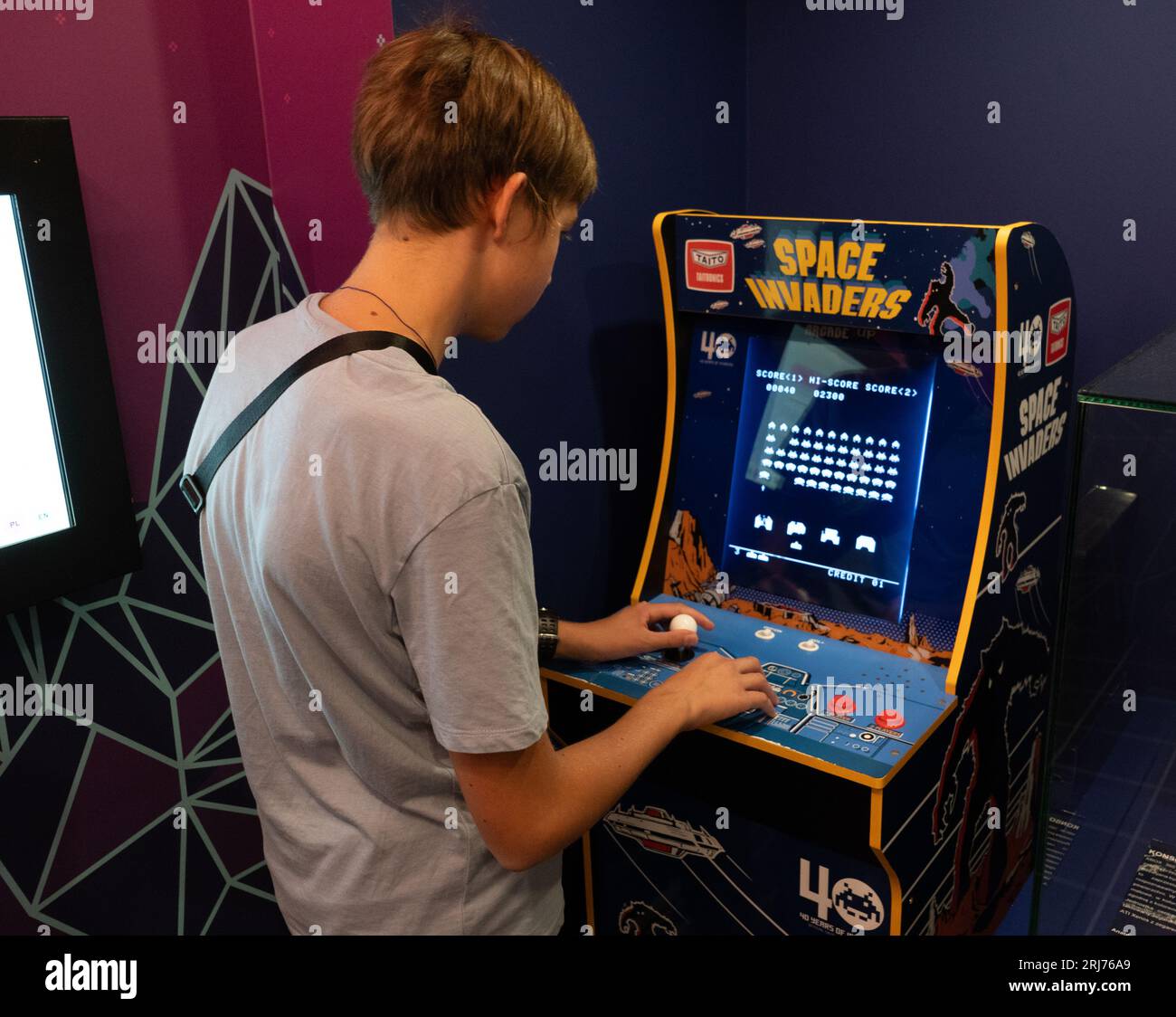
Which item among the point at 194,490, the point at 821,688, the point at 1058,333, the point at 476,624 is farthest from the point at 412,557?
the point at 1058,333

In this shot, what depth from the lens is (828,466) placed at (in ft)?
6.31

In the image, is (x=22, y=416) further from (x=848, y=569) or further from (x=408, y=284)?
(x=848, y=569)

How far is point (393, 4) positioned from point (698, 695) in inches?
46.5

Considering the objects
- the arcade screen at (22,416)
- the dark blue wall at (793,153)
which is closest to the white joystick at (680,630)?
the dark blue wall at (793,153)

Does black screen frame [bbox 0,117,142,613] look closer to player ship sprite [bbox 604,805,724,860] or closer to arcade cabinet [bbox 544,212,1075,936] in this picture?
arcade cabinet [bbox 544,212,1075,936]

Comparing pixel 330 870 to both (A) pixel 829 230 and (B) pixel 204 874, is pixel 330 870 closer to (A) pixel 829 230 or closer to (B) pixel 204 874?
(B) pixel 204 874

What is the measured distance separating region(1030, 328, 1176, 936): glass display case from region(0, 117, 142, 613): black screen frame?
4.52 feet

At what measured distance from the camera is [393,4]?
5.58ft

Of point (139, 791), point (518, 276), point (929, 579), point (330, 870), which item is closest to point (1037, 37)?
point (929, 579)

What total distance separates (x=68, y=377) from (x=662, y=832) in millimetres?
1238

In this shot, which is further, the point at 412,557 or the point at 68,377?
the point at 68,377

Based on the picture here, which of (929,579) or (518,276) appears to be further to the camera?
(929,579)

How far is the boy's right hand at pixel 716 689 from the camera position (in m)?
1.50

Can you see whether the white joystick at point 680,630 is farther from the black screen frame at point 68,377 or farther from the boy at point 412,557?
the black screen frame at point 68,377
